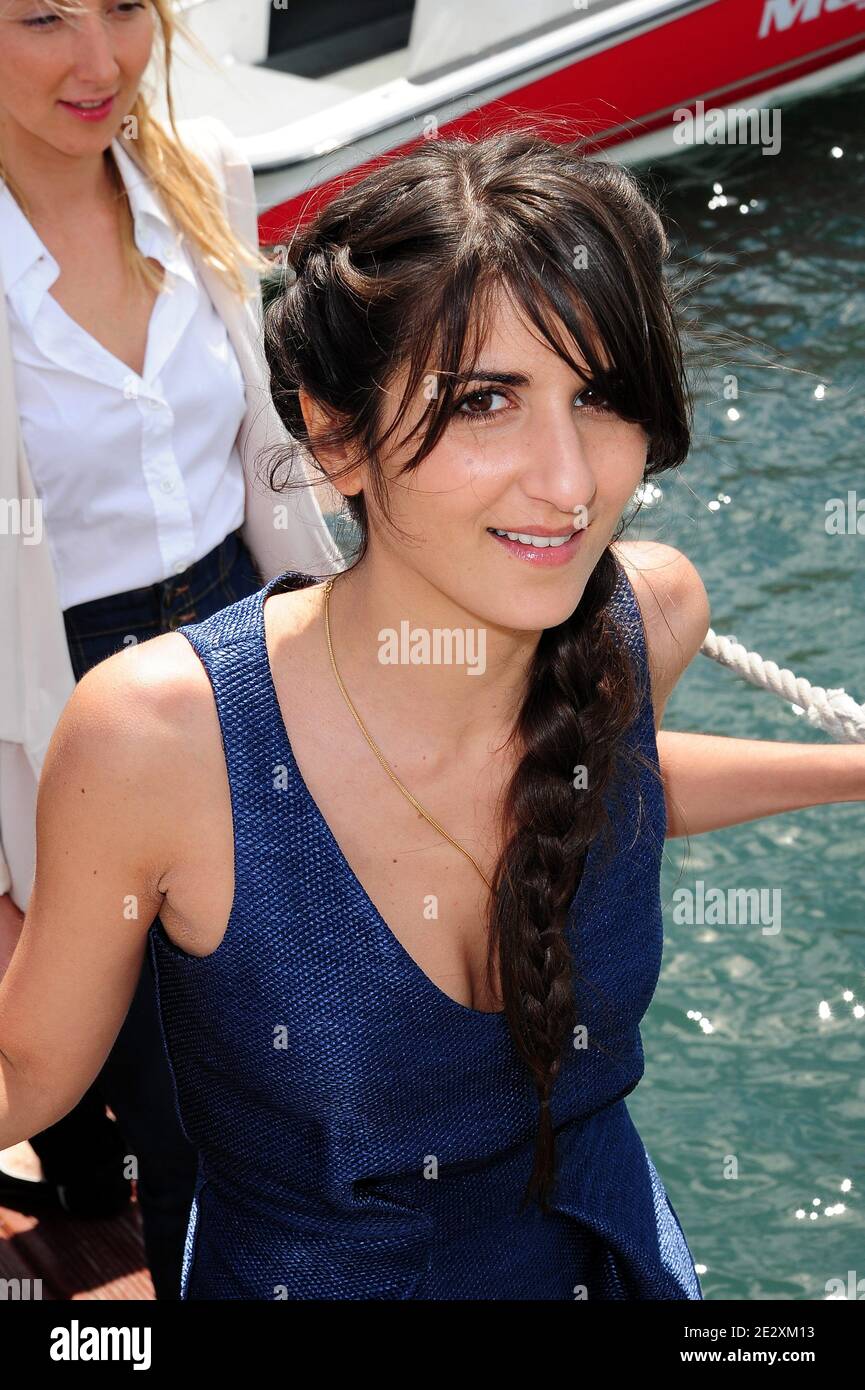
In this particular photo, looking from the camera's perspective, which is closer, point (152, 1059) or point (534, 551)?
point (534, 551)

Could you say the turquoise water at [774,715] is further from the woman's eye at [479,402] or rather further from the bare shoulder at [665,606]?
the woman's eye at [479,402]

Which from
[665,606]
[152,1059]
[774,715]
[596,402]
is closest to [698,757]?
[665,606]

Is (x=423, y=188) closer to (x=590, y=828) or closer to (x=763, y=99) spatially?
(x=590, y=828)

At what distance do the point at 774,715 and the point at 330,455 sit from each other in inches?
105

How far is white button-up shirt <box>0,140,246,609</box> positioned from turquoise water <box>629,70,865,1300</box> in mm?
595

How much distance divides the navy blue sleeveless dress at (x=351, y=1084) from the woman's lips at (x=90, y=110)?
29.1 inches

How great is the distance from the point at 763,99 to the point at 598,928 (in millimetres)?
5323

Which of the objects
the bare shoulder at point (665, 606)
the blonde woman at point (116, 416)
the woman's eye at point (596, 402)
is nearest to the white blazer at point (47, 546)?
the blonde woman at point (116, 416)

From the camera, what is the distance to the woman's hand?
179 centimetres

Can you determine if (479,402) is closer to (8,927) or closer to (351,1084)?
(351,1084)

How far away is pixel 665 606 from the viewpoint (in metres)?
1.61

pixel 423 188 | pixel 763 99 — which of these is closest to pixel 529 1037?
pixel 423 188

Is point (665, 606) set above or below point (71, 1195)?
above
